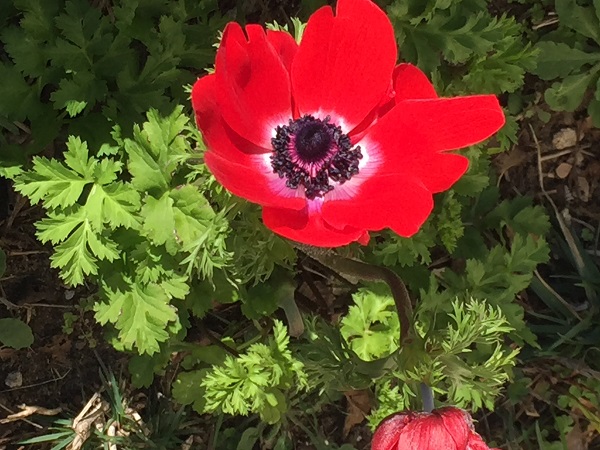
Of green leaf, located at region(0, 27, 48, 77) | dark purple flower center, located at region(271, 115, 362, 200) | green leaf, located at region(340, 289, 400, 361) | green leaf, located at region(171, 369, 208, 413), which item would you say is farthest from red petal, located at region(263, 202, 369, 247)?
green leaf, located at region(171, 369, 208, 413)

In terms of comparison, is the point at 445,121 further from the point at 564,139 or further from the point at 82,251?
the point at 564,139

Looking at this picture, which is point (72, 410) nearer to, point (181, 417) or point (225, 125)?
point (181, 417)

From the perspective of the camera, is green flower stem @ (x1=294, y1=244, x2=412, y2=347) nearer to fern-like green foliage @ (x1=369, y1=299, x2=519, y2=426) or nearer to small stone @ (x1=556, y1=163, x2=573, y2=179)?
fern-like green foliage @ (x1=369, y1=299, x2=519, y2=426)

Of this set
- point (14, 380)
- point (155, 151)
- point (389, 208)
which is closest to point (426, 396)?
point (389, 208)

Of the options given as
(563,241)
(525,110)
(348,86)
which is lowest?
(563,241)

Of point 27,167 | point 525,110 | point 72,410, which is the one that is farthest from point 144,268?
point 525,110

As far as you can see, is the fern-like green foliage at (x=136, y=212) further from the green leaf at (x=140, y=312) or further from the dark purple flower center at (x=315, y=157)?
the dark purple flower center at (x=315, y=157)
